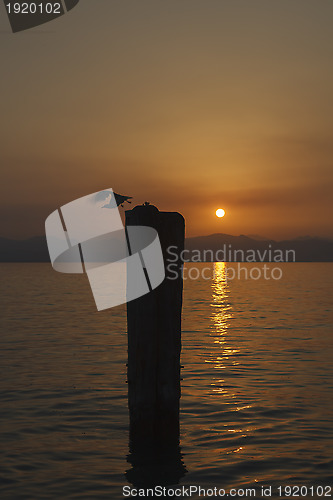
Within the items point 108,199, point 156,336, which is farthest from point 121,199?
point 156,336

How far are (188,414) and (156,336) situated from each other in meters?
3.47

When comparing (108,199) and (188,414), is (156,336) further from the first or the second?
(188,414)

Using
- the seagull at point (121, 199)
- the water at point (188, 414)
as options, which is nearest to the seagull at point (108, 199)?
the seagull at point (121, 199)

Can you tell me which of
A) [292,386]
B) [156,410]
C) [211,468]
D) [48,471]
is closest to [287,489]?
[211,468]

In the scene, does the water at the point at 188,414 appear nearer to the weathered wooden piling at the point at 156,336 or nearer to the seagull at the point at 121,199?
the weathered wooden piling at the point at 156,336

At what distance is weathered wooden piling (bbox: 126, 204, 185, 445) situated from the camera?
7.72 m

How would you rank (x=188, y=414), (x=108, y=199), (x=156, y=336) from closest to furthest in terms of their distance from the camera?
(x=156, y=336) → (x=108, y=199) → (x=188, y=414)

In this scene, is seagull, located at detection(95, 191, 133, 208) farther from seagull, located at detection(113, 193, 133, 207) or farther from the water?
the water

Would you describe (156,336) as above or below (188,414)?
above

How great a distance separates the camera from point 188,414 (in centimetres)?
1068

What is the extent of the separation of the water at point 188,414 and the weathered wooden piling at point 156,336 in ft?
2.87

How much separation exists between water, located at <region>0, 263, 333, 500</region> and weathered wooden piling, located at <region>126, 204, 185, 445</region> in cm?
88

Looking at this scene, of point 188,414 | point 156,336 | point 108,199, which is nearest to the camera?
point 156,336

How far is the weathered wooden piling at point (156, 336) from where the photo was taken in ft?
25.3
